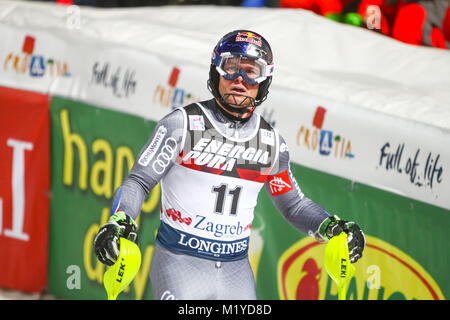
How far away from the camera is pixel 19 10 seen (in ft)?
27.8

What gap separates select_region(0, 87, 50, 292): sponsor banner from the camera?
770cm

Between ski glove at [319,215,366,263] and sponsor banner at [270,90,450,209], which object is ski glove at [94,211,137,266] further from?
sponsor banner at [270,90,450,209]

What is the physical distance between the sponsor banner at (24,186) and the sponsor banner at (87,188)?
0.10 metres

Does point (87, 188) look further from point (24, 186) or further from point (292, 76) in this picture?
point (292, 76)

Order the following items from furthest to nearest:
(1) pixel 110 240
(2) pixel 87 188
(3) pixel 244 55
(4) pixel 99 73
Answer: (2) pixel 87 188 < (4) pixel 99 73 < (3) pixel 244 55 < (1) pixel 110 240

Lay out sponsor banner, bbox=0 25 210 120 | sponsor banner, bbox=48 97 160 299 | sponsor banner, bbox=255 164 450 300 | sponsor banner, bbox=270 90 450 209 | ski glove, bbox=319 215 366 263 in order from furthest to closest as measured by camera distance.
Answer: sponsor banner, bbox=48 97 160 299
sponsor banner, bbox=0 25 210 120
sponsor banner, bbox=255 164 450 300
sponsor banner, bbox=270 90 450 209
ski glove, bbox=319 215 366 263

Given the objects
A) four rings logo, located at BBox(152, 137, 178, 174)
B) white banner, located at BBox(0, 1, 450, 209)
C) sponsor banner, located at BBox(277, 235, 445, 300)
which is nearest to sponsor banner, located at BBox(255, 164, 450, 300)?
sponsor banner, located at BBox(277, 235, 445, 300)

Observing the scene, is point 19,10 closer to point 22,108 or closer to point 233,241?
point 22,108

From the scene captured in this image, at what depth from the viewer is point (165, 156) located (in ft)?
14.5

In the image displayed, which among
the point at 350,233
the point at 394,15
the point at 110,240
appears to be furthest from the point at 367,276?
the point at 394,15

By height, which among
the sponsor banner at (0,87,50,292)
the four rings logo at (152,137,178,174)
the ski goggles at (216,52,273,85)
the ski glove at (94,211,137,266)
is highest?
the ski goggles at (216,52,273,85)

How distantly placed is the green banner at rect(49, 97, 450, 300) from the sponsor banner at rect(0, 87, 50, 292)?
10cm

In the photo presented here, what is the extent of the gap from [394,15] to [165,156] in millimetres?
4507
